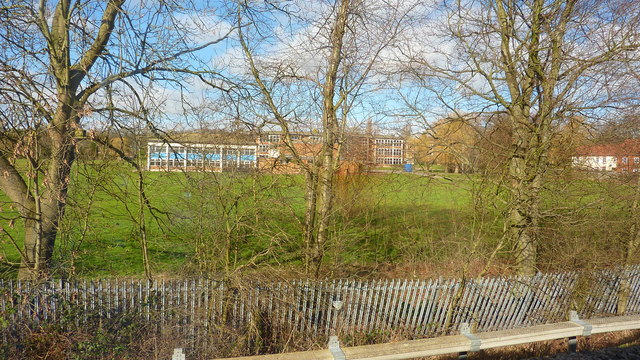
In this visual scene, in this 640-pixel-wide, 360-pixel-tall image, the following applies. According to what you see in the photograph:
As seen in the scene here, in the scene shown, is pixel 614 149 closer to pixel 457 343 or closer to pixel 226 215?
pixel 457 343

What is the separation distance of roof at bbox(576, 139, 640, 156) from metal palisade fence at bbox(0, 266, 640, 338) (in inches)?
101

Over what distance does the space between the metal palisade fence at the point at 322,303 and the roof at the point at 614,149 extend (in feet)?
8.42

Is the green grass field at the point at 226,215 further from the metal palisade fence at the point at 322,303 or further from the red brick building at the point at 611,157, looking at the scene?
the red brick building at the point at 611,157

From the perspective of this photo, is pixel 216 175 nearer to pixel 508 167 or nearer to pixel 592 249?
pixel 508 167

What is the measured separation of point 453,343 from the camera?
184 inches

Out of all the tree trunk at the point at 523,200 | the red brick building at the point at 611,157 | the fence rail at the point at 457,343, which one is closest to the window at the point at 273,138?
the tree trunk at the point at 523,200

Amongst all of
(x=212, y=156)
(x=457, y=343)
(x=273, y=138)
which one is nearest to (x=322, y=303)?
(x=457, y=343)

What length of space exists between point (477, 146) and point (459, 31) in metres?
2.56

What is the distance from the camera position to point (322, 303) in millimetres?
7387

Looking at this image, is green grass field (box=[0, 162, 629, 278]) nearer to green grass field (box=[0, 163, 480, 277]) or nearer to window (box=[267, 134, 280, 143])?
green grass field (box=[0, 163, 480, 277])

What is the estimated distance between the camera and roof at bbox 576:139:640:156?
32.1ft

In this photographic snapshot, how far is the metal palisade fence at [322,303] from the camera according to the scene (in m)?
6.07

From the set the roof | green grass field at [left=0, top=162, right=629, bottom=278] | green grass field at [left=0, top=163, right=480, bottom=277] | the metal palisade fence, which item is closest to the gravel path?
green grass field at [left=0, top=162, right=629, bottom=278]

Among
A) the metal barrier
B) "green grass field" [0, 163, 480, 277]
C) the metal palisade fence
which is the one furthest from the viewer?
"green grass field" [0, 163, 480, 277]
